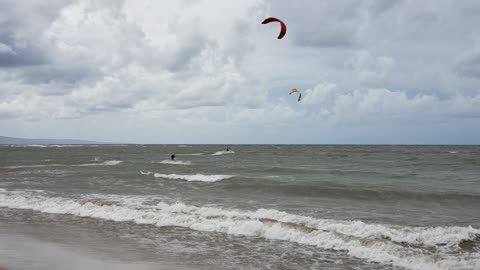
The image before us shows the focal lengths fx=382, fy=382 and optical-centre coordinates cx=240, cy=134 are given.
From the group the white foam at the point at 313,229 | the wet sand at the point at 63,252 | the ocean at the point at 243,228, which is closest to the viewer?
the wet sand at the point at 63,252

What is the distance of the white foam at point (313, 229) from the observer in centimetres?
789

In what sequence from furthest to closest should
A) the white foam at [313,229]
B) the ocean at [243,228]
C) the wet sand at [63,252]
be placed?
the white foam at [313,229], the ocean at [243,228], the wet sand at [63,252]

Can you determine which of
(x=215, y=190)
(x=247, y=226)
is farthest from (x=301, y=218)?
(x=215, y=190)

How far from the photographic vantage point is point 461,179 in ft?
77.9

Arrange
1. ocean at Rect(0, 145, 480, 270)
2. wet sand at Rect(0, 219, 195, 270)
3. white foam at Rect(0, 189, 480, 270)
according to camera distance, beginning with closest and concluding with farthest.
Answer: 1. wet sand at Rect(0, 219, 195, 270)
2. ocean at Rect(0, 145, 480, 270)
3. white foam at Rect(0, 189, 480, 270)

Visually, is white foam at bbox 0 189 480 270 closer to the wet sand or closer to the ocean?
the ocean

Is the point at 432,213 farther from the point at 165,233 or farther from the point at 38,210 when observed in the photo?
the point at 38,210

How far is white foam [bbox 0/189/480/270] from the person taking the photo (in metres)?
7.89

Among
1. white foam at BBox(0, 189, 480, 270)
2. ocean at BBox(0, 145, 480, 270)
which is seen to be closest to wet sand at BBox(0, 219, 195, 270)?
ocean at BBox(0, 145, 480, 270)

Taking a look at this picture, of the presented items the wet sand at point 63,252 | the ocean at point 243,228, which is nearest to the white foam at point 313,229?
the ocean at point 243,228

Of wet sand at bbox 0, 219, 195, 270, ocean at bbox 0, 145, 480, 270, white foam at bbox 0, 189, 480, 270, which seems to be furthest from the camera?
white foam at bbox 0, 189, 480, 270

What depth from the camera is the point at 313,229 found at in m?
9.84

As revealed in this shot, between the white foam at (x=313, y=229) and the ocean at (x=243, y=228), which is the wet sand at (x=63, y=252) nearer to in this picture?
the ocean at (x=243, y=228)

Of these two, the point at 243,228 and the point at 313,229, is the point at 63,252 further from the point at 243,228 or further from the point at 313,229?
the point at 313,229
